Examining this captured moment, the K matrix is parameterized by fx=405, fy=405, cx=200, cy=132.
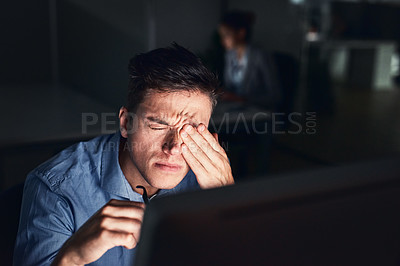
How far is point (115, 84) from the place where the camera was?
2797mm

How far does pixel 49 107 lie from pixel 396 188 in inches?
99.4

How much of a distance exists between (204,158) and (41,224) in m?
0.40

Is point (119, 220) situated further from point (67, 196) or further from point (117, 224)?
point (67, 196)

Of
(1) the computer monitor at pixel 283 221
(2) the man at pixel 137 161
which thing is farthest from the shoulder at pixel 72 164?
(1) the computer monitor at pixel 283 221

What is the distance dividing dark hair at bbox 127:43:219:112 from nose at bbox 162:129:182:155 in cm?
13

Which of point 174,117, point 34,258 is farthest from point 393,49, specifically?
point 34,258

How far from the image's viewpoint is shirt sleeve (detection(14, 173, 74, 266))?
90cm

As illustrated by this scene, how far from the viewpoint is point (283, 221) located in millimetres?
353

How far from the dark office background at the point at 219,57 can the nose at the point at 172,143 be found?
1.16 m

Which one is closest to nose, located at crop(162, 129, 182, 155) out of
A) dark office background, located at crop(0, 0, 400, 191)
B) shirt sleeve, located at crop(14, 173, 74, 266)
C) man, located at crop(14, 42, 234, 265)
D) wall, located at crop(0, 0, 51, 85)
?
man, located at crop(14, 42, 234, 265)

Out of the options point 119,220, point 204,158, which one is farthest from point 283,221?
point 204,158

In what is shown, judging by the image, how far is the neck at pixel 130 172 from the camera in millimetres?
1157

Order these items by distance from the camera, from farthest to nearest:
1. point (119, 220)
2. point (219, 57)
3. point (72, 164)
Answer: point (219, 57) → point (72, 164) → point (119, 220)

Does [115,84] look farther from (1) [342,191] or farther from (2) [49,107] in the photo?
(1) [342,191]
